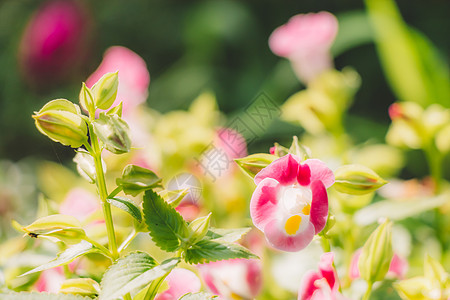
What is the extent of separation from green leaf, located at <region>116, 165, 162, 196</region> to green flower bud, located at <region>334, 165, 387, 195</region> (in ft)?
0.33

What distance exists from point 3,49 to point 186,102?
718 mm

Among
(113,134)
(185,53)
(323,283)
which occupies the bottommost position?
(185,53)

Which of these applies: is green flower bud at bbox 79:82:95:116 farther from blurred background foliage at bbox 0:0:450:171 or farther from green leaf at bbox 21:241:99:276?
blurred background foliage at bbox 0:0:450:171

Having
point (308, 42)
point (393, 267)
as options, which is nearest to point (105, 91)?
point (393, 267)

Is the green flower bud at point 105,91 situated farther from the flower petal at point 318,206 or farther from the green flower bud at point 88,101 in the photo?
the flower petal at point 318,206

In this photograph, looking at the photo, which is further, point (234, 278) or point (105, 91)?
point (234, 278)

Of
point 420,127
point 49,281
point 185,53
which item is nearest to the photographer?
point 49,281

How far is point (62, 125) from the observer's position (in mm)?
258

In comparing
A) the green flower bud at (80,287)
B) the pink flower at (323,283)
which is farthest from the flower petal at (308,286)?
the green flower bud at (80,287)

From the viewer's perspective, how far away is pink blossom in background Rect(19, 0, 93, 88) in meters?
1.55

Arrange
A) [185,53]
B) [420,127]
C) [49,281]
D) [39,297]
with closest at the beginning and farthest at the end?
[39,297], [49,281], [420,127], [185,53]

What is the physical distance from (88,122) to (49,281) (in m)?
0.14

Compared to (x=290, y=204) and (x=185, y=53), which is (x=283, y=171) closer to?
(x=290, y=204)

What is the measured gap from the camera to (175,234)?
27 centimetres
